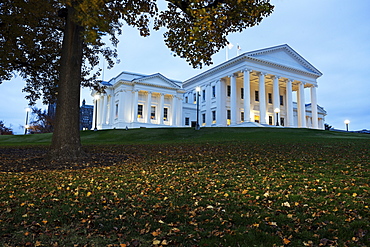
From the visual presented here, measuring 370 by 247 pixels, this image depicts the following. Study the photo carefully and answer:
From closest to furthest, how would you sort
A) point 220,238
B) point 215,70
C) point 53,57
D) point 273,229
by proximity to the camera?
point 220,238
point 273,229
point 53,57
point 215,70

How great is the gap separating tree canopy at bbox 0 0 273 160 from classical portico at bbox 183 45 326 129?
31.9 m

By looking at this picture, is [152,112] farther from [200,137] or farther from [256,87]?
[200,137]

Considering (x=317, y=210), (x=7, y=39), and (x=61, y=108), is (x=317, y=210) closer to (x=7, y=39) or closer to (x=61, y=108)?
(x=61, y=108)

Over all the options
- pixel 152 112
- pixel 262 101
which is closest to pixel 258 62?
pixel 262 101

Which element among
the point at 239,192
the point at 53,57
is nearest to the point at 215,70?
the point at 53,57

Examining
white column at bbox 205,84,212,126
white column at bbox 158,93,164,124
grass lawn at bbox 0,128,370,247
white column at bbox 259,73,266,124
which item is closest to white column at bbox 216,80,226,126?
white column at bbox 205,84,212,126

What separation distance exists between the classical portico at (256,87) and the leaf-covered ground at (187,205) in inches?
1384

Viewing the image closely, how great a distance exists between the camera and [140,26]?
1274 centimetres

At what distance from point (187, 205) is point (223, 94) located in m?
48.8

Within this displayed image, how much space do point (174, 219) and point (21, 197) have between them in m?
3.81

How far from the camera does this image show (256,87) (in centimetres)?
5666

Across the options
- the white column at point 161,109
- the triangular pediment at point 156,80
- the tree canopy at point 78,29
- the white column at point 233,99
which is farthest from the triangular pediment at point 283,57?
the tree canopy at point 78,29

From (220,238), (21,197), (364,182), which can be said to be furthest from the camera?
(364,182)

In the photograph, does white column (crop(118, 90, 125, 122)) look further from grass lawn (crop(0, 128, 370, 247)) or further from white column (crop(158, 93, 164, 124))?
grass lawn (crop(0, 128, 370, 247))
